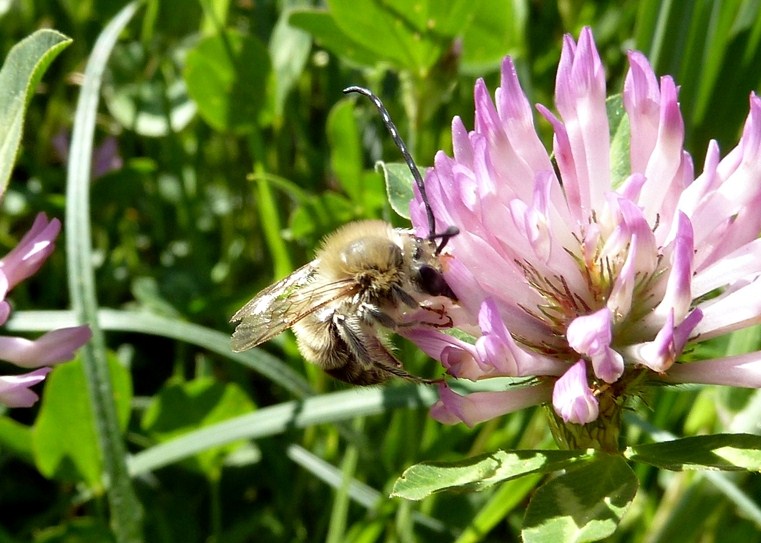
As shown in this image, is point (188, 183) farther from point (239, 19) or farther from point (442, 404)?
point (442, 404)

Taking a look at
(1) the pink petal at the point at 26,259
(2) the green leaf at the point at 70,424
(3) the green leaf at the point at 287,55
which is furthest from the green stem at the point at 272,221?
(1) the pink petal at the point at 26,259

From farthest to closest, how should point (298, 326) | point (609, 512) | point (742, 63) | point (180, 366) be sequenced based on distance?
point (180, 366) → point (742, 63) → point (298, 326) → point (609, 512)

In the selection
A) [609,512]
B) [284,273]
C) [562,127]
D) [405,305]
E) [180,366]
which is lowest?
[180,366]

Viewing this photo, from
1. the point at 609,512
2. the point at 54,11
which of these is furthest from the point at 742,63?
the point at 54,11

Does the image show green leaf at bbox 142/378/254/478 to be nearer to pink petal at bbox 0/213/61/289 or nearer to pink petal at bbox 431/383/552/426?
pink petal at bbox 0/213/61/289

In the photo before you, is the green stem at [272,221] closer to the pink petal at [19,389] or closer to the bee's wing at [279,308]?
the bee's wing at [279,308]

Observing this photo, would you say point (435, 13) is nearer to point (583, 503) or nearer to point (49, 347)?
point (49, 347)

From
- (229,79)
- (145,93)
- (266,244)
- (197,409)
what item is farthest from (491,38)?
(197,409)
